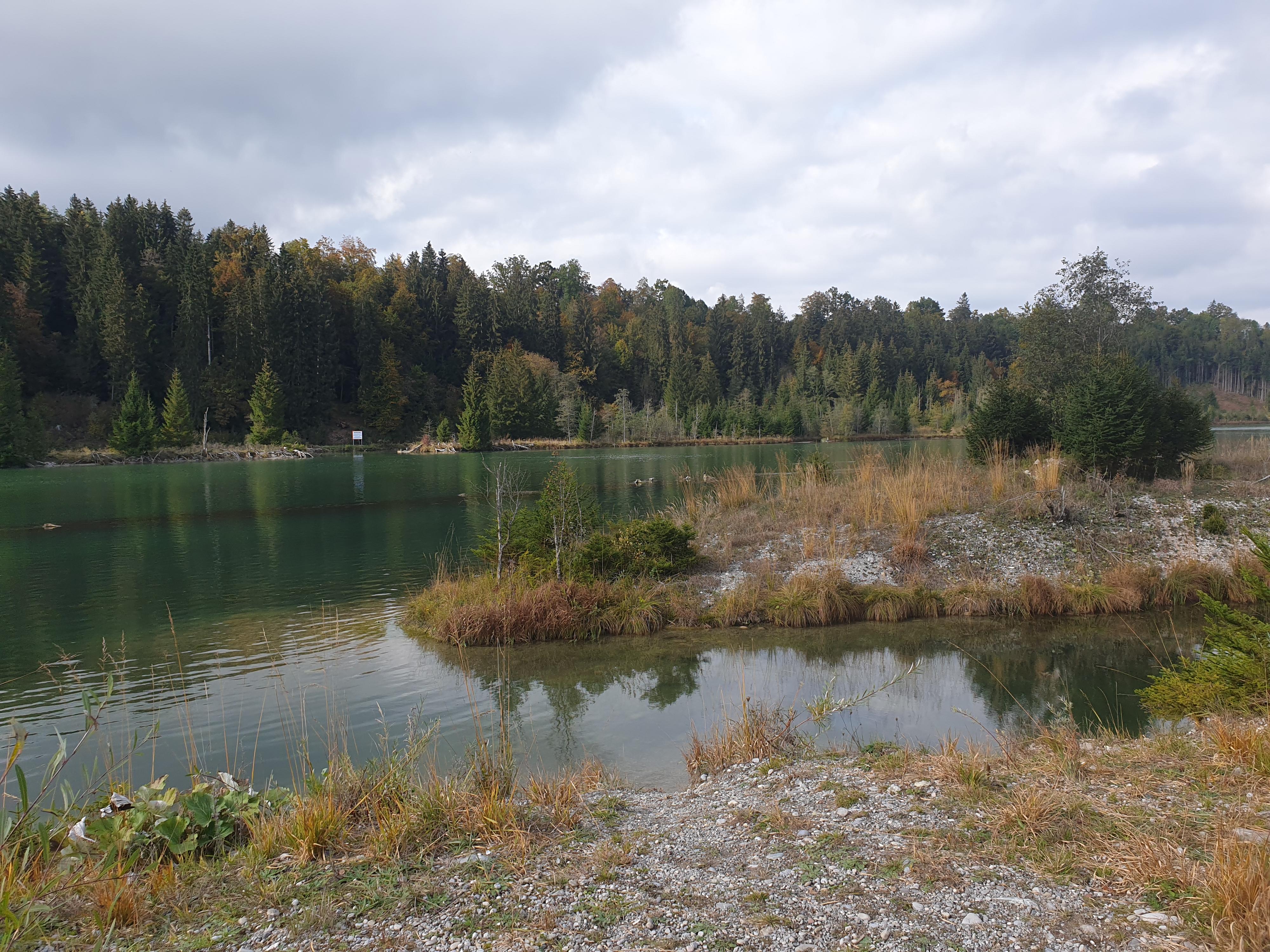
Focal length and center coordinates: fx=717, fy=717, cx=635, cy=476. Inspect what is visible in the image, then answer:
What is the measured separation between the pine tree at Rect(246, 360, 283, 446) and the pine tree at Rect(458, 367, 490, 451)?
17355 millimetres

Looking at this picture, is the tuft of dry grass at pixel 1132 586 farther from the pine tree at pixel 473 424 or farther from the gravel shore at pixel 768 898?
the pine tree at pixel 473 424

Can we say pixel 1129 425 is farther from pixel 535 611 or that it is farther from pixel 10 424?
pixel 10 424

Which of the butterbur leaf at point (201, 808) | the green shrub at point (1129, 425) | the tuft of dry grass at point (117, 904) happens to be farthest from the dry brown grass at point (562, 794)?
the green shrub at point (1129, 425)

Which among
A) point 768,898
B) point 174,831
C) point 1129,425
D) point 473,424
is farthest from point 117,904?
point 473,424

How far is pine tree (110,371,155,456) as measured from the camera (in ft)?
192

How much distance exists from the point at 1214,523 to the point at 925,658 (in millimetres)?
8388

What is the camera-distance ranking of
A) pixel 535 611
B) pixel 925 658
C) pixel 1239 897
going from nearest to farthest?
pixel 1239 897, pixel 925 658, pixel 535 611

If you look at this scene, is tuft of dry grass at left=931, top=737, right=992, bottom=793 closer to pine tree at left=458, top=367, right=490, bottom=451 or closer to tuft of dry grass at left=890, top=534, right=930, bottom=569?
tuft of dry grass at left=890, top=534, right=930, bottom=569

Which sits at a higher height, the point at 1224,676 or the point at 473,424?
the point at 473,424

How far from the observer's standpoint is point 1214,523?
14102 millimetres

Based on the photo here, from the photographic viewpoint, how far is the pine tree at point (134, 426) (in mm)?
58594

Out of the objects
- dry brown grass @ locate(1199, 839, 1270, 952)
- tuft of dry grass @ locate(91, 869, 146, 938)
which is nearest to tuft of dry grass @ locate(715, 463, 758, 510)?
dry brown grass @ locate(1199, 839, 1270, 952)


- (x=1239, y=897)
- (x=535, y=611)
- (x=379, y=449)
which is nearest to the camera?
(x=1239, y=897)

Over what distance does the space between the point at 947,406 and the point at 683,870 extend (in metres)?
121
